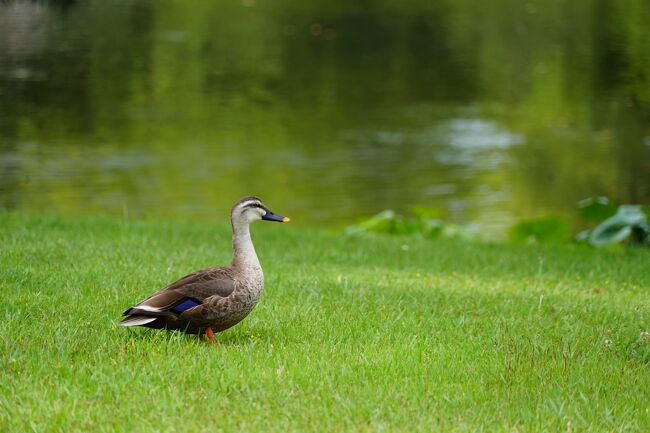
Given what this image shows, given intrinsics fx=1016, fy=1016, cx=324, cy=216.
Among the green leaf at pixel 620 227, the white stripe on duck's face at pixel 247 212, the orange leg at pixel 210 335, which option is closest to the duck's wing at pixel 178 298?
the orange leg at pixel 210 335

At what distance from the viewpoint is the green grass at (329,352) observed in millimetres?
5215

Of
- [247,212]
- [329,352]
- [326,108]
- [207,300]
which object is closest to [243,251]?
[247,212]

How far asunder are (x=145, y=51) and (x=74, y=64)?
9.68 feet

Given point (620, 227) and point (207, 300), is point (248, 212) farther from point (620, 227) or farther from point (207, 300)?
point (620, 227)

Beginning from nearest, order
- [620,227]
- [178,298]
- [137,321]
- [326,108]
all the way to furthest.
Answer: [137,321] < [178,298] < [620,227] < [326,108]

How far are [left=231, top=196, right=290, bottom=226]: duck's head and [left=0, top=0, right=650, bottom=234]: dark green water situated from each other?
34.4 feet

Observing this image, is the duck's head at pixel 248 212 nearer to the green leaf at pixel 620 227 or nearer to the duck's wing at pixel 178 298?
the duck's wing at pixel 178 298

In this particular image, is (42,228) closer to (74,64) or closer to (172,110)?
(172,110)

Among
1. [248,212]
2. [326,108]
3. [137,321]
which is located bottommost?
[326,108]

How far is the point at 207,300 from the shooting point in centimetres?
636

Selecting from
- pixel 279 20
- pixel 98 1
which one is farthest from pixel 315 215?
pixel 98 1

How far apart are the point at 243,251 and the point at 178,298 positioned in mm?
632

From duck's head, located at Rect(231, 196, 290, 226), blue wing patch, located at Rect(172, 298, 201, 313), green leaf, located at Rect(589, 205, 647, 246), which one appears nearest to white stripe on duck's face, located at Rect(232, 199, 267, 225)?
duck's head, located at Rect(231, 196, 290, 226)

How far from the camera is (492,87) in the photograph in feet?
94.4
